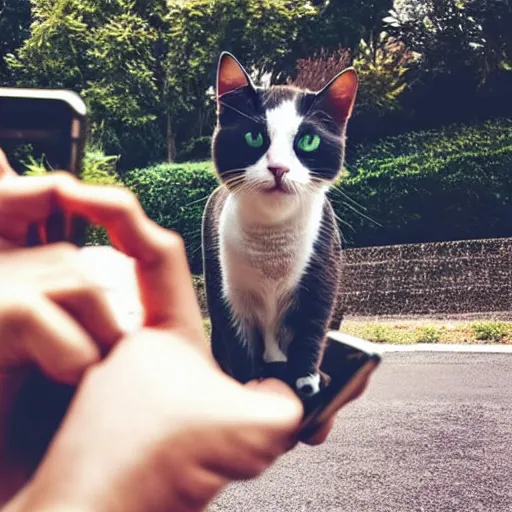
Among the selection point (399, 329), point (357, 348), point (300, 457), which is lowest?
point (300, 457)

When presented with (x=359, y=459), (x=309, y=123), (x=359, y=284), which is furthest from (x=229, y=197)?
(x=359, y=459)

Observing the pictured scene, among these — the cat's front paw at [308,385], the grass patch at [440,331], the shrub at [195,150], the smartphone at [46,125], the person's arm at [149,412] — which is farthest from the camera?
the grass patch at [440,331]

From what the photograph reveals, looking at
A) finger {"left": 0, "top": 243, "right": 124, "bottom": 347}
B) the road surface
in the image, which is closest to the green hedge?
finger {"left": 0, "top": 243, "right": 124, "bottom": 347}

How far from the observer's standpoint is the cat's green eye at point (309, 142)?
2.79 ft

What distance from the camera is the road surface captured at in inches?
73.2

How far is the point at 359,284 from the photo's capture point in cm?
135

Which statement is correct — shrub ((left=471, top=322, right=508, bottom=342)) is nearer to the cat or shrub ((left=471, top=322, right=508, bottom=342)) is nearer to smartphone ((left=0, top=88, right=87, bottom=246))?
the cat

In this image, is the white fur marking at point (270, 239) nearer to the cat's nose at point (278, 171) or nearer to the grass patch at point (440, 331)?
the cat's nose at point (278, 171)

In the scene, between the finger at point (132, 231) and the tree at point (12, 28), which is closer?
the finger at point (132, 231)

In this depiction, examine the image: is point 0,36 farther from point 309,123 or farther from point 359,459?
point 359,459

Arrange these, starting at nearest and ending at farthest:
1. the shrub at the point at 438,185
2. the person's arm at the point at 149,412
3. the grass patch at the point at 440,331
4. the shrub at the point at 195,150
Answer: the person's arm at the point at 149,412, the shrub at the point at 195,150, the shrub at the point at 438,185, the grass patch at the point at 440,331

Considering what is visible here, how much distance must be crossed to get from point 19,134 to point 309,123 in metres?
0.35

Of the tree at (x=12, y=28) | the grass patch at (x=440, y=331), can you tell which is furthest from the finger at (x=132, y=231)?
the grass patch at (x=440, y=331)

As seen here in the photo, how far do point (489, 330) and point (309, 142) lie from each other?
4.03 ft
